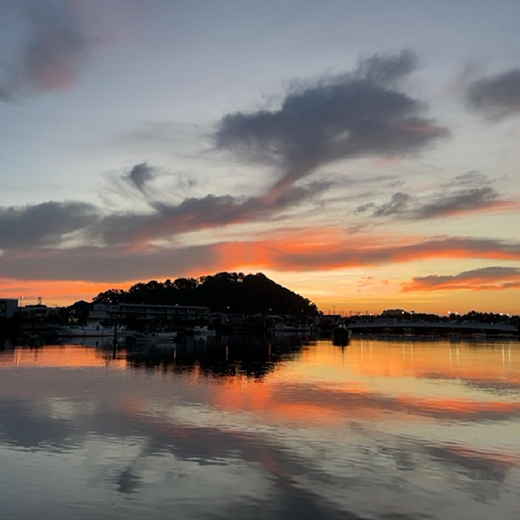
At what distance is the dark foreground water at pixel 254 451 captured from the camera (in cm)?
1847

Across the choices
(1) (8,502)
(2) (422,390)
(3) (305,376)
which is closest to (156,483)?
(1) (8,502)

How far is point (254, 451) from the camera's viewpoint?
2562cm

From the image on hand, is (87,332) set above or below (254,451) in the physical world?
above

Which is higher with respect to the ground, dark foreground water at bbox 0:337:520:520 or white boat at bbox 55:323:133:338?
white boat at bbox 55:323:133:338

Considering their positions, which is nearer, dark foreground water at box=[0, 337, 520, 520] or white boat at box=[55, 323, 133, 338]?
dark foreground water at box=[0, 337, 520, 520]

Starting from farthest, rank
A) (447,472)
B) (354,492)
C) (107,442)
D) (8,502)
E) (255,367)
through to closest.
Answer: (255,367) → (107,442) → (447,472) → (354,492) → (8,502)

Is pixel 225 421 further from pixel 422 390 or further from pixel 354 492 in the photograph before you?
pixel 422 390

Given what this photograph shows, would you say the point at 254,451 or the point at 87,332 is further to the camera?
the point at 87,332

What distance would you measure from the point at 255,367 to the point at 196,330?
4926 inches

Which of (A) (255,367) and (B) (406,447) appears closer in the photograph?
(B) (406,447)

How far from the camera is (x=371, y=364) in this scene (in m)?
82.4

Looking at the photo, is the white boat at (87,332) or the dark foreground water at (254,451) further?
the white boat at (87,332)

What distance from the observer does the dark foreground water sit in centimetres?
1847

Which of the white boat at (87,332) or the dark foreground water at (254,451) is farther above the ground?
the white boat at (87,332)
